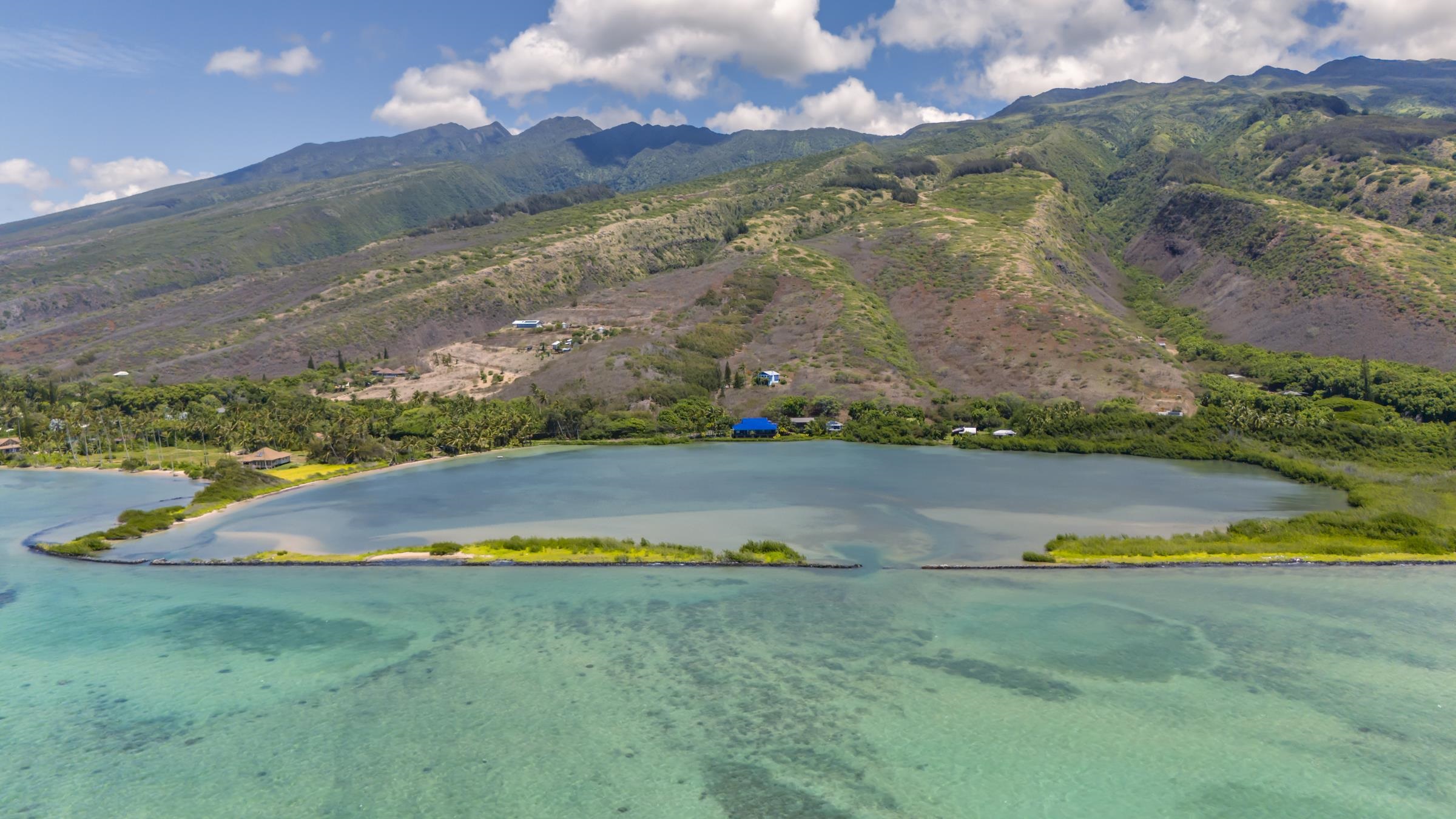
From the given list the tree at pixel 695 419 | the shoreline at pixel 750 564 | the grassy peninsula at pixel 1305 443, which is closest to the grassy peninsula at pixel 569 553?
the shoreline at pixel 750 564

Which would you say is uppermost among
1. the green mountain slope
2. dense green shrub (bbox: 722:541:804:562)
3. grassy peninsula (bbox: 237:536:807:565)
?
the green mountain slope

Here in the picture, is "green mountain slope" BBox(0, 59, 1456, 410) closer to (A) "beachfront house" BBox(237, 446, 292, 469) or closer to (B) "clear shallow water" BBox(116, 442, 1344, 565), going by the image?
(B) "clear shallow water" BBox(116, 442, 1344, 565)

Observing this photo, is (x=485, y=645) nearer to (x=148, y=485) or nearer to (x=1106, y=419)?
(x=148, y=485)

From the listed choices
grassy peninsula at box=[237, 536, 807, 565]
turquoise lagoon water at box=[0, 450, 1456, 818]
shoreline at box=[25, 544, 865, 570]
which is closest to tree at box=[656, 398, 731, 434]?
grassy peninsula at box=[237, 536, 807, 565]

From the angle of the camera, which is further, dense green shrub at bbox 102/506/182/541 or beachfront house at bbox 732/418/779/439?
beachfront house at bbox 732/418/779/439

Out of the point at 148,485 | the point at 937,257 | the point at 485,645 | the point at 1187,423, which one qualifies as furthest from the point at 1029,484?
the point at 937,257

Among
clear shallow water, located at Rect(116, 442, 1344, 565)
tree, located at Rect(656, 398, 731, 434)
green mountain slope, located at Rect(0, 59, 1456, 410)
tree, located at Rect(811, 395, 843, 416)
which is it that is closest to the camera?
clear shallow water, located at Rect(116, 442, 1344, 565)

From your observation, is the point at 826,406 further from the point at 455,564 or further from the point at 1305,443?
the point at 455,564

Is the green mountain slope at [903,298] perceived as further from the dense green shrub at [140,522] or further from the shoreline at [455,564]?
the shoreline at [455,564]
